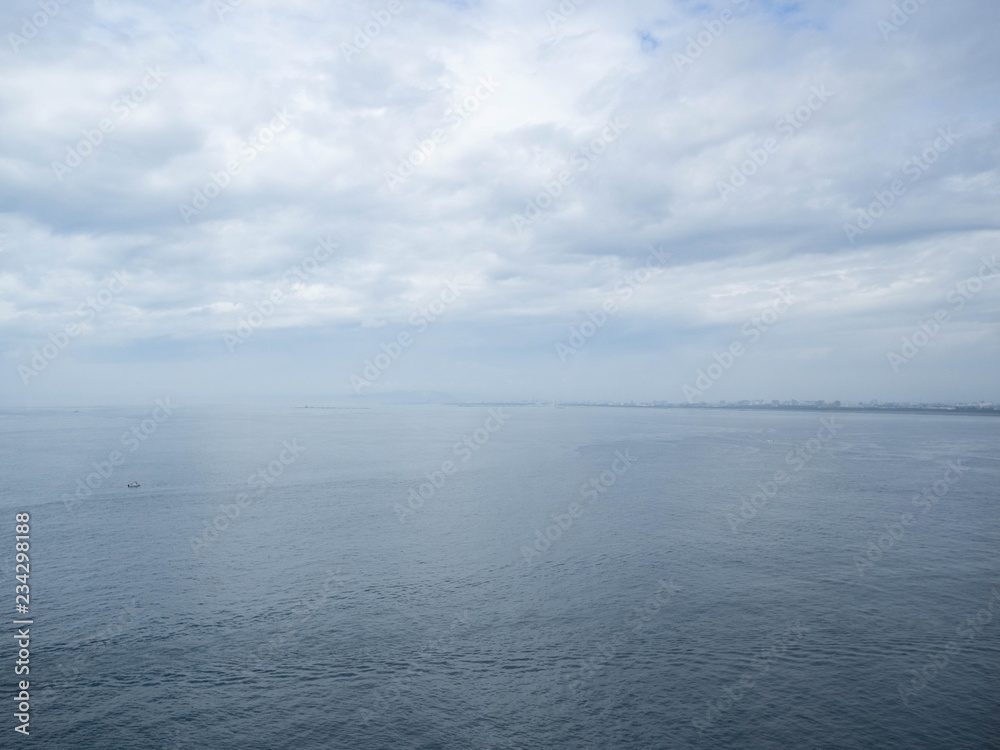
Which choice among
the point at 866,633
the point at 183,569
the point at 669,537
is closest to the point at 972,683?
the point at 866,633

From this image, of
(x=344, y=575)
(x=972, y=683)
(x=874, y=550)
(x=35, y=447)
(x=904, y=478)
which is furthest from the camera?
(x=35, y=447)

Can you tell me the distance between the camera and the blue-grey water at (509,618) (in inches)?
1182

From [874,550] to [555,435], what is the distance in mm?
141643

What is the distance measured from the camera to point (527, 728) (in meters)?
29.8

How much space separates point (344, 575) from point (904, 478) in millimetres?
90257

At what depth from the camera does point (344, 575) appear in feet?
165

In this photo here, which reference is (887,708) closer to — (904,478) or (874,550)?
(874,550)

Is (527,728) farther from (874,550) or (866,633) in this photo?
(874,550)

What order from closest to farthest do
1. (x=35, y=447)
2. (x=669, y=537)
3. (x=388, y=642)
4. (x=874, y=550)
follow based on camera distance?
(x=388, y=642), (x=874, y=550), (x=669, y=537), (x=35, y=447)

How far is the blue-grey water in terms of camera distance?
98.5 feet

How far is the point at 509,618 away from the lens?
4188cm

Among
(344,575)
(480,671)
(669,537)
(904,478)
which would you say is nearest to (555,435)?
(904,478)

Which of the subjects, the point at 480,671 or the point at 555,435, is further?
the point at 555,435

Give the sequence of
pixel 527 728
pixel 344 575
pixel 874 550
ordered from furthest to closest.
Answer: pixel 874 550 < pixel 344 575 < pixel 527 728
